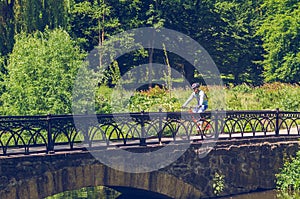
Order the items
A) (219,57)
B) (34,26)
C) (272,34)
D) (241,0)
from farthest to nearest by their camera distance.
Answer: (241,0) → (219,57) → (272,34) → (34,26)

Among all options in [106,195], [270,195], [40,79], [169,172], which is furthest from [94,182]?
[40,79]

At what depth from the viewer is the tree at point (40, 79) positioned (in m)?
21.2

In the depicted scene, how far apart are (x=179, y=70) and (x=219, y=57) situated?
268 cm

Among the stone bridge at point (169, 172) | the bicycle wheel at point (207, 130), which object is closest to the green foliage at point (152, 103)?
the bicycle wheel at point (207, 130)

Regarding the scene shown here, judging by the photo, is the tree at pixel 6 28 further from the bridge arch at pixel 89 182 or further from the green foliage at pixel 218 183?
the bridge arch at pixel 89 182

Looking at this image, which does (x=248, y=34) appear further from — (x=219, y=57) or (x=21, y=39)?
(x=21, y=39)

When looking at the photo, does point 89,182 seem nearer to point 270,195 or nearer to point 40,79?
point 270,195

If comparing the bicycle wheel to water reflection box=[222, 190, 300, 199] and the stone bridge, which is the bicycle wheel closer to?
the stone bridge

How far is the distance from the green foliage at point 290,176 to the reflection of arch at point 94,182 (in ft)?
9.29

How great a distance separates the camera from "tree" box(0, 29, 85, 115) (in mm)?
21250

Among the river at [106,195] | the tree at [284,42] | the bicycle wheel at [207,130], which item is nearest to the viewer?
the bicycle wheel at [207,130]

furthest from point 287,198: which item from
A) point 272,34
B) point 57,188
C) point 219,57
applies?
point 219,57

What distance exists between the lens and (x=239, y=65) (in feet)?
142

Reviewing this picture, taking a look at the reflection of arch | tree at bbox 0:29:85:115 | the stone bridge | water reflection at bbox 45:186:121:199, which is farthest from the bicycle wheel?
tree at bbox 0:29:85:115
